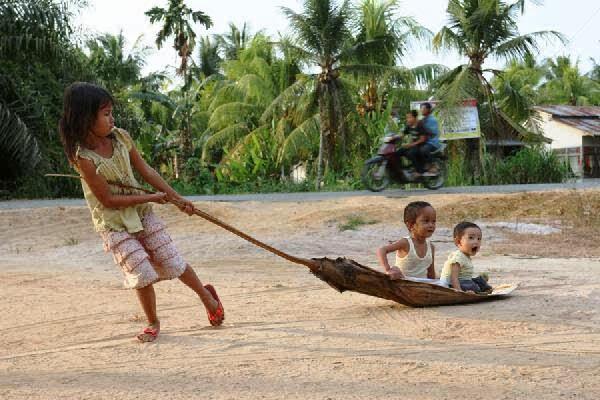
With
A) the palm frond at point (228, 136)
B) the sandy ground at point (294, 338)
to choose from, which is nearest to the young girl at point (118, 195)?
the sandy ground at point (294, 338)

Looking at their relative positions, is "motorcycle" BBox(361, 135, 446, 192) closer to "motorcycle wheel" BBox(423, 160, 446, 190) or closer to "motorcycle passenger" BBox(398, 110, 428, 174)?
"motorcycle wheel" BBox(423, 160, 446, 190)

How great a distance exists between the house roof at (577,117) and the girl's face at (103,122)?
1228 inches

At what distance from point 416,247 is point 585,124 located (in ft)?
103

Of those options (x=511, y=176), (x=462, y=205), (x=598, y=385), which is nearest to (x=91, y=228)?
(x=462, y=205)

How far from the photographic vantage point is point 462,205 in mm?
10883

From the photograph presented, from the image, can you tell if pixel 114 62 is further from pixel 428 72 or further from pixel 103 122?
pixel 103 122

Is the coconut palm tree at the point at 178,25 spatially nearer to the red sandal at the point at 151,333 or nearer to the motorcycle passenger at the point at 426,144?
the motorcycle passenger at the point at 426,144

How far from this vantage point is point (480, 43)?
913 inches

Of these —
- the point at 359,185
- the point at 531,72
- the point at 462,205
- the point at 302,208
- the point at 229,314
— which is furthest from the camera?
the point at 531,72

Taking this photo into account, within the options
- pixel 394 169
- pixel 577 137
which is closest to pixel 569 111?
pixel 577 137

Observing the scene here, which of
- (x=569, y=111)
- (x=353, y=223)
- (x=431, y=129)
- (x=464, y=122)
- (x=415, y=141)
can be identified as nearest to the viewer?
(x=353, y=223)

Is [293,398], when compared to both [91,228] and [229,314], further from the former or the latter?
[91,228]

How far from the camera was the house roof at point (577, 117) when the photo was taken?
33078mm

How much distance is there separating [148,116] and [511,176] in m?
16.2
